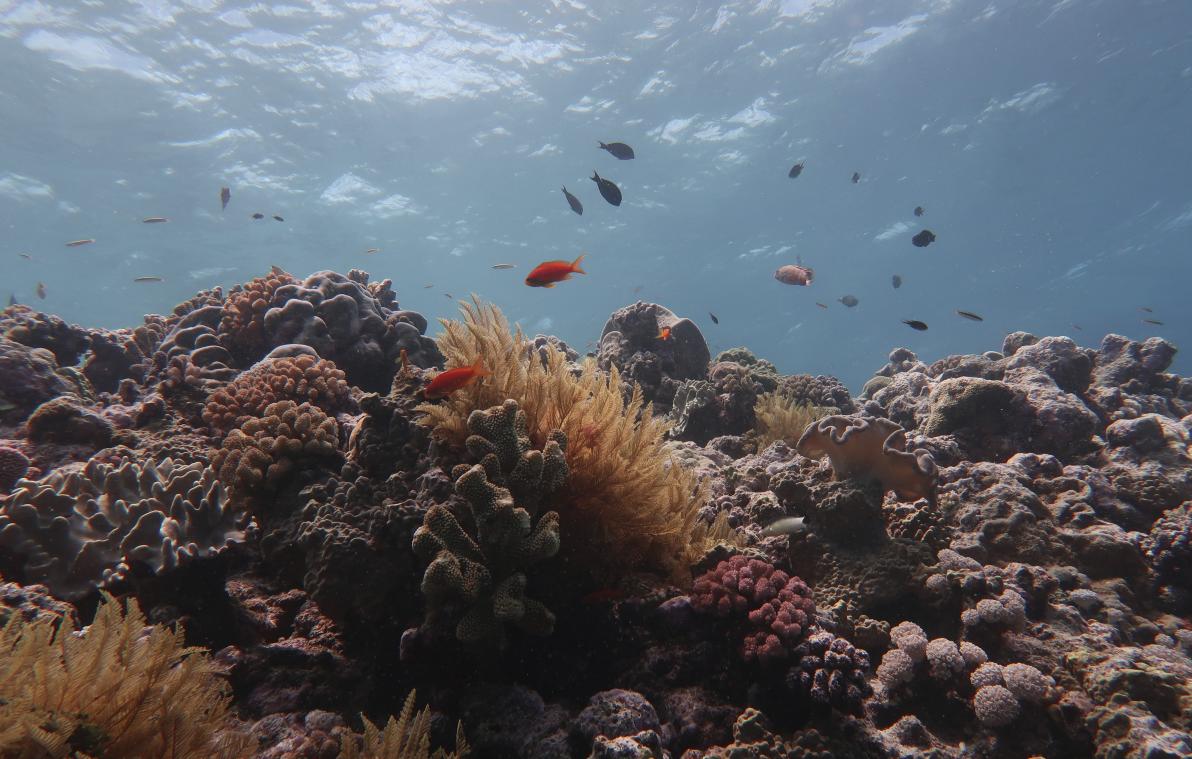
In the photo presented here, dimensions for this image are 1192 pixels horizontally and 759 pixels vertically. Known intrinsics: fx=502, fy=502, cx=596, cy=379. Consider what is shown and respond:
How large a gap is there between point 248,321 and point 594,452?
6.60m

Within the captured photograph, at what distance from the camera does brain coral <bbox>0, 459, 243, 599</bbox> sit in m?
3.36

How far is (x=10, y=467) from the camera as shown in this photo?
4.59 metres

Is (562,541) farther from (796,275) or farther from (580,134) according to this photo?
(580,134)

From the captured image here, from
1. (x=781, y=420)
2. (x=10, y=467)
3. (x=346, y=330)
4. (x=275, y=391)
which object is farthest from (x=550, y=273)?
(x=10, y=467)

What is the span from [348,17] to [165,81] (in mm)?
9880

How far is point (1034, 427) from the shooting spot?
6.66 meters

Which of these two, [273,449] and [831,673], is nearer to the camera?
[831,673]

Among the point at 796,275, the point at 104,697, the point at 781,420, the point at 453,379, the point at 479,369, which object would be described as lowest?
the point at 104,697

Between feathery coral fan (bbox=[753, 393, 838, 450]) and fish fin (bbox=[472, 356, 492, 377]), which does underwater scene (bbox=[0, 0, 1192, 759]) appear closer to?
fish fin (bbox=[472, 356, 492, 377])

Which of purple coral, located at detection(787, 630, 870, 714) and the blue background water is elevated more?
the blue background water

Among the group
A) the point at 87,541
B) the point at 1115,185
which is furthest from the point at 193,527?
the point at 1115,185

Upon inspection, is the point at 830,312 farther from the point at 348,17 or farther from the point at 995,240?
the point at 348,17

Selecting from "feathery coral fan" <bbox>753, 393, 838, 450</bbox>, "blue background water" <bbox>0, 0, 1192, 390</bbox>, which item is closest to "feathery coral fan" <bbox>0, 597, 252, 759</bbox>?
"feathery coral fan" <bbox>753, 393, 838, 450</bbox>

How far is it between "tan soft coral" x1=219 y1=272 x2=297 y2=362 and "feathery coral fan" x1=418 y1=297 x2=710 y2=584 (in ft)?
16.1
